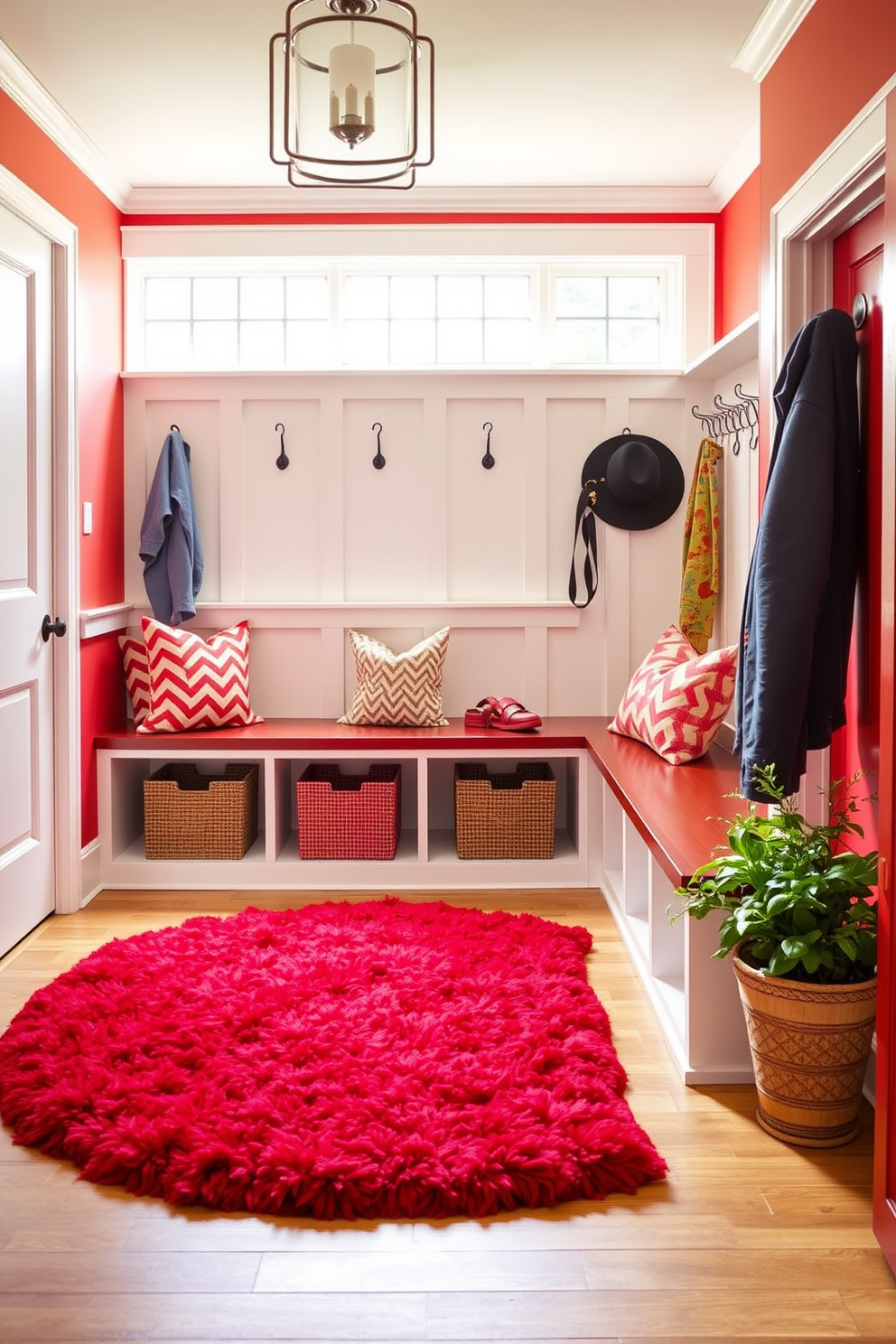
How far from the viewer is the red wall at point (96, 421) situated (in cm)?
385

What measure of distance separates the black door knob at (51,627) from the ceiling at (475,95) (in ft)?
4.99

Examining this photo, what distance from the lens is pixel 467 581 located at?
180 inches

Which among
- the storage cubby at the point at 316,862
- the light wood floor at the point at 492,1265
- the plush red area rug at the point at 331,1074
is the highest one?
the storage cubby at the point at 316,862

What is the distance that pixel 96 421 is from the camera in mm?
4145

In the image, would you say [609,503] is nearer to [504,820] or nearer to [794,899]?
[504,820]

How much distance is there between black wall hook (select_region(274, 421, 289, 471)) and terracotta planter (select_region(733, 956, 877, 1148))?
283 cm

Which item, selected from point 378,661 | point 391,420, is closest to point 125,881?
point 378,661

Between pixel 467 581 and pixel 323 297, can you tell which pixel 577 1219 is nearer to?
pixel 467 581

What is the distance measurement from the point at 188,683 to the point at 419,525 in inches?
42.9

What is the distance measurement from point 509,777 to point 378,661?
66 centimetres

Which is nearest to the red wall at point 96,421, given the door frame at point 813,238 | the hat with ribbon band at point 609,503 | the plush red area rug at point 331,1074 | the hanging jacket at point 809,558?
the plush red area rug at point 331,1074

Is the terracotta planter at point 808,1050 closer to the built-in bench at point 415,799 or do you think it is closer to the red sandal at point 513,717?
the built-in bench at point 415,799

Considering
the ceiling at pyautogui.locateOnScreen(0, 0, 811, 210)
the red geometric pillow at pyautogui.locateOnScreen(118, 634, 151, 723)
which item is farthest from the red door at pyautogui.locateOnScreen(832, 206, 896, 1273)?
the red geometric pillow at pyautogui.locateOnScreen(118, 634, 151, 723)

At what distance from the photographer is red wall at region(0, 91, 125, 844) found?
3852 mm
